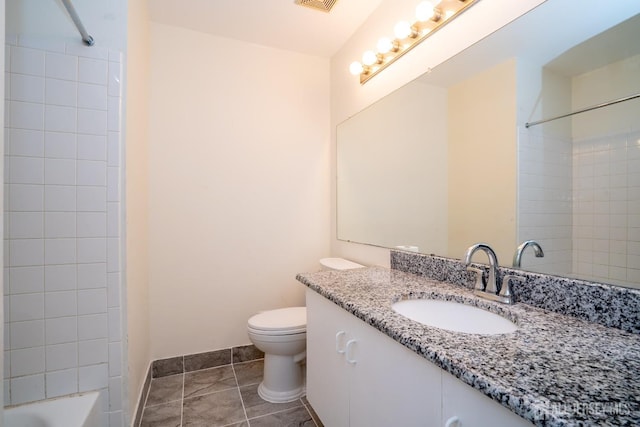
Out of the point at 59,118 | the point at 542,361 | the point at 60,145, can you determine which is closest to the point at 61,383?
the point at 60,145

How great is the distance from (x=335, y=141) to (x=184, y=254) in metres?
1.42

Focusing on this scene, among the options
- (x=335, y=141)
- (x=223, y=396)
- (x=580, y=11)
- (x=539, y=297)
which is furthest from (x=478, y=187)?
(x=223, y=396)

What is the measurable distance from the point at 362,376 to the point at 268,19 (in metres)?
2.10

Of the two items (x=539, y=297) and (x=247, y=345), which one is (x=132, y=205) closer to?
(x=247, y=345)

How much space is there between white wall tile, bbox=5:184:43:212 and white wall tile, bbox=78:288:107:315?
15.3 inches

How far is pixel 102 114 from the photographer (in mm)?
1213

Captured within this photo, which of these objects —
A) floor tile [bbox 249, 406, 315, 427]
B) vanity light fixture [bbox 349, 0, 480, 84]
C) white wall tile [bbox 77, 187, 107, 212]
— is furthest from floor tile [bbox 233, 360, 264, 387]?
vanity light fixture [bbox 349, 0, 480, 84]

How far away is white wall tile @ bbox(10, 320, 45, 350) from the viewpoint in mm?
1128

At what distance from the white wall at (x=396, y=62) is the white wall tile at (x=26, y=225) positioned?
1662 mm

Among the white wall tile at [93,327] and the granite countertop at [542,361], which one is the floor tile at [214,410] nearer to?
the white wall tile at [93,327]

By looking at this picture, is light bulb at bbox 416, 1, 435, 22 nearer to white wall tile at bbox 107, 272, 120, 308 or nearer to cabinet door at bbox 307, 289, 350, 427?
cabinet door at bbox 307, 289, 350, 427

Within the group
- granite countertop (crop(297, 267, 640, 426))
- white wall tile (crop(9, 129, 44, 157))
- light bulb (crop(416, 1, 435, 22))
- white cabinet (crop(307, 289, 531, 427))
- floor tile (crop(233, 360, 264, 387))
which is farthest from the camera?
floor tile (crop(233, 360, 264, 387))

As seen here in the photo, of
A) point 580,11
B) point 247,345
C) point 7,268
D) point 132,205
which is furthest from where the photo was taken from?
point 247,345

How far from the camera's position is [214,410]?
155 cm
